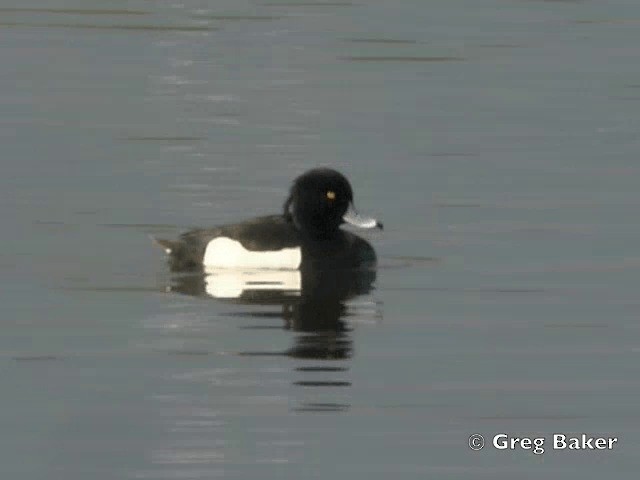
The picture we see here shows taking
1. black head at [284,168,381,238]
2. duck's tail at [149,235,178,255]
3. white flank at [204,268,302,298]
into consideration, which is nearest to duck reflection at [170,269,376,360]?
white flank at [204,268,302,298]

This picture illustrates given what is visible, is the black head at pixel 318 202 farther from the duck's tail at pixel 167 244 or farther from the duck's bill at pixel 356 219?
the duck's tail at pixel 167 244

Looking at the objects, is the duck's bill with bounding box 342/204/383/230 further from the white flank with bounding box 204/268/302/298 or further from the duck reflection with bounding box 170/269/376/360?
the white flank with bounding box 204/268/302/298

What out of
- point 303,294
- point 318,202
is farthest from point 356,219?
point 303,294

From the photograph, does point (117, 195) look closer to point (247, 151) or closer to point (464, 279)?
point (247, 151)

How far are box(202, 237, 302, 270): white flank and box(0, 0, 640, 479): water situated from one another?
1.47ft

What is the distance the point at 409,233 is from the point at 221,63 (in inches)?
404

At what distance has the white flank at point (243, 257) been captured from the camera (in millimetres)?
16156

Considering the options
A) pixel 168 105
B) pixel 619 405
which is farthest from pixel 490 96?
pixel 619 405

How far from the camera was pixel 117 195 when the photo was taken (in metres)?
18.6

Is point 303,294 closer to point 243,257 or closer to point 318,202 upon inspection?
point 243,257

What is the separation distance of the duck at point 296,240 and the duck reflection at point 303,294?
0.27ft

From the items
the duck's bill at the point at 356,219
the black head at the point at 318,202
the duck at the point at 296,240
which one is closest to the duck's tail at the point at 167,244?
the duck at the point at 296,240

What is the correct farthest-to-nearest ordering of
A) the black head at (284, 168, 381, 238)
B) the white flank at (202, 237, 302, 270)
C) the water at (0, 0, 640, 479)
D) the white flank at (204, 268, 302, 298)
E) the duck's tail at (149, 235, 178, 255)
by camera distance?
the black head at (284, 168, 381, 238) → the duck's tail at (149, 235, 178, 255) → the white flank at (202, 237, 302, 270) → the white flank at (204, 268, 302, 298) → the water at (0, 0, 640, 479)

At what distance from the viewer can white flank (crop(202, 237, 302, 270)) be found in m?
16.2
